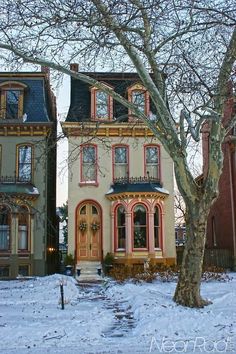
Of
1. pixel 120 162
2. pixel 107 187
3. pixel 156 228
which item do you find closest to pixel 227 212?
pixel 156 228

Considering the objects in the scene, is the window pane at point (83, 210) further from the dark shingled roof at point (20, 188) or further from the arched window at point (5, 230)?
the arched window at point (5, 230)

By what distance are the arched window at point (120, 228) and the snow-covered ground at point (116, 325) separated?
373 inches

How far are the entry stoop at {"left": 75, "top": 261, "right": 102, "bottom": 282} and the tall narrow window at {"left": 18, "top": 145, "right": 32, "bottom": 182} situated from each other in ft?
17.0

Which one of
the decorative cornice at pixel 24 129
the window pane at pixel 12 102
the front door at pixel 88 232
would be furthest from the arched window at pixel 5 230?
the window pane at pixel 12 102

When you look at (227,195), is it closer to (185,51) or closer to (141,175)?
(141,175)

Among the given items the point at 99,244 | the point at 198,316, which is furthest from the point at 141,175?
the point at 198,316

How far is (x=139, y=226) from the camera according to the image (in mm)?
23328

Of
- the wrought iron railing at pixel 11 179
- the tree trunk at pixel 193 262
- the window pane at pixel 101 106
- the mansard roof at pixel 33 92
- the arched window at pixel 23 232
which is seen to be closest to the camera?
the tree trunk at pixel 193 262

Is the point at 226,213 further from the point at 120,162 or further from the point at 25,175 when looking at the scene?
the point at 25,175

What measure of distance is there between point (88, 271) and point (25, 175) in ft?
19.4

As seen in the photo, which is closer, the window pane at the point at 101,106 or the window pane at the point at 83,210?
the window pane at the point at 83,210

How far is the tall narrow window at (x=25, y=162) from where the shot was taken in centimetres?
2362

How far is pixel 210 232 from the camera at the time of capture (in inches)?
1200

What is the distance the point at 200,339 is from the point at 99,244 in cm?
1609
